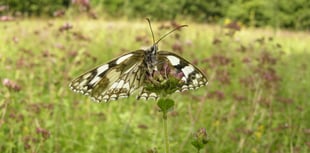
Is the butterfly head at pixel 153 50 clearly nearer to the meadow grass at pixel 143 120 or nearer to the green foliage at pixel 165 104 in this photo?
the green foliage at pixel 165 104

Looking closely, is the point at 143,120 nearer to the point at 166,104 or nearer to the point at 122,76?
the point at 122,76

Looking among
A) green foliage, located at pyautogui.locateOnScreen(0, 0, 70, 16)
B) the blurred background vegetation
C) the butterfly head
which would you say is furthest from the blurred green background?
the blurred background vegetation

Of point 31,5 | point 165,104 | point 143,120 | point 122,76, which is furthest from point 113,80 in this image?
point 31,5

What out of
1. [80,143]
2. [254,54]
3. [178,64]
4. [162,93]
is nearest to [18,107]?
[80,143]

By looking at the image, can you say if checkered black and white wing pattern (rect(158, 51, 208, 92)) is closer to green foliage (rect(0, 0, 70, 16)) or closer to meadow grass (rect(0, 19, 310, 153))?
meadow grass (rect(0, 19, 310, 153))

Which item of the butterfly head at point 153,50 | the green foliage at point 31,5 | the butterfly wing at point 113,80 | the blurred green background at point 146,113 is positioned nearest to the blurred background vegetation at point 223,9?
the green foliage at point 31,5

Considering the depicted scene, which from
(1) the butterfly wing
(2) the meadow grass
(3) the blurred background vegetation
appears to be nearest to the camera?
(1) the butterfly wing

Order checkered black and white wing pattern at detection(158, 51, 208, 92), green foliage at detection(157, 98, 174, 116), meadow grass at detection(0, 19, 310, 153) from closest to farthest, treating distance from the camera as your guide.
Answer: green foliage at detection(157, 98, 174, 116)
checkered black and white wing pattern at detection(158, 51, 208, 92)
meadow grass at detection(0, 19, 310, 153)
